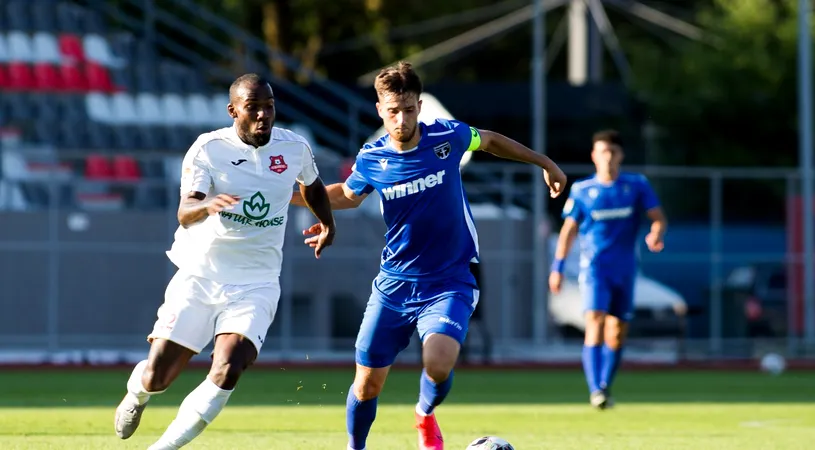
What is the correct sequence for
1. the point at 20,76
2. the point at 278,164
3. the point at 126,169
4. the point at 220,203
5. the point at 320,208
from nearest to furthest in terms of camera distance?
the point at 220,203 → the point at 278,164 → the point at 320,208 → the point at 126,169 → the point at 20,76

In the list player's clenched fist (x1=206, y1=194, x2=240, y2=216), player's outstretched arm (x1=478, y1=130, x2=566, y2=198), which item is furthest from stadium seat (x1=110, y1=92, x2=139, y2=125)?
player's clenched fist (x1=206, y1=194, x2=240, y2=216)

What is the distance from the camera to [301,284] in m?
24.6

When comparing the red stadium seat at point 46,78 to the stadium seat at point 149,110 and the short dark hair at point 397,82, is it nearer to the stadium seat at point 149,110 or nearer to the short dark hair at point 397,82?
the stadium seat at point 149,110

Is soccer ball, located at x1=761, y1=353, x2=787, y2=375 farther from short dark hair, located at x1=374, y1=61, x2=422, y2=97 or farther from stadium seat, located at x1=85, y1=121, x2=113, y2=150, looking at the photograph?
short dark hair, located at x1=374, y1=61, x2=422, y2=97

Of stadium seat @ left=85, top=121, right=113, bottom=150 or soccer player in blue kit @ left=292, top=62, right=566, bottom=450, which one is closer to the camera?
soccer player in blue kit @ left=292, top=62, right=566, bottom=450

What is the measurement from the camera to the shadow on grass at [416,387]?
16.5 m

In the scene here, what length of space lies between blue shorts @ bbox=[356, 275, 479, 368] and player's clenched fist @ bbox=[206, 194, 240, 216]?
4.66 feet

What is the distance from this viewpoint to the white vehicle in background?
2555 cm

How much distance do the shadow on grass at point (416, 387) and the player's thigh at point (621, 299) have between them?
5.27 feet

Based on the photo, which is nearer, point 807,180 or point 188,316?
point 188,316

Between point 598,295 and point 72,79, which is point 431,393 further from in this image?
point 72,79

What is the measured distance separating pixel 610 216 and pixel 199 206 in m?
7.08

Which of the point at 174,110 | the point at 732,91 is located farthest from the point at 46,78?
the point at 732,91

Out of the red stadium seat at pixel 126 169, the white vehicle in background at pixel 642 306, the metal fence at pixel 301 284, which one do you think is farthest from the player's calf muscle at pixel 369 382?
the red stadium seat at pixel 126 169
